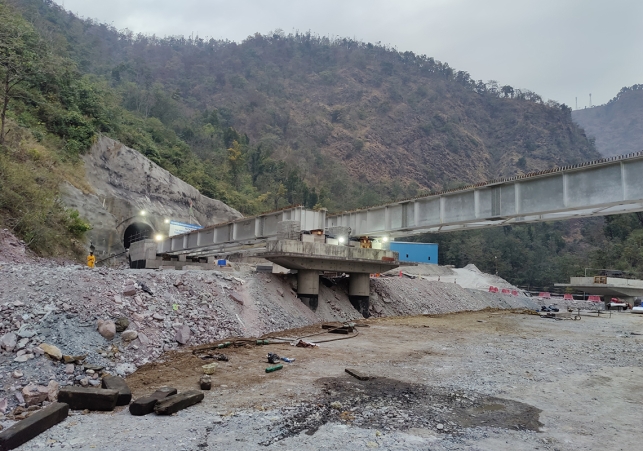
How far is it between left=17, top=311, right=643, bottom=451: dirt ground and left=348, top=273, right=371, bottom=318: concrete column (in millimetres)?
8057

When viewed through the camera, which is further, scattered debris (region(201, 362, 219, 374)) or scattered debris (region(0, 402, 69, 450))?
scattered debris (region(201, 362, 219, 374))


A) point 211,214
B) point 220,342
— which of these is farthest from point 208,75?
point 220,342

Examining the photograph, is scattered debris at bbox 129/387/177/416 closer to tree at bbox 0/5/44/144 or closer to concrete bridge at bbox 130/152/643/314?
concrete bridge at bbox 130/152/643/314

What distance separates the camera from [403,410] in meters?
5.56

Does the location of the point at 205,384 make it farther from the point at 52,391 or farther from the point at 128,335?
the point at 128,335

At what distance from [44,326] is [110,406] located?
2859mm

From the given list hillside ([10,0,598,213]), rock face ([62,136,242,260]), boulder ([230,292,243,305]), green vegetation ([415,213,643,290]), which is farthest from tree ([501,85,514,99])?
boulder ([230,292,243,305])

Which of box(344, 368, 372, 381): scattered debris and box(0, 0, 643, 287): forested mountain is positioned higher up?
box(0, 0, 643, 287): forested mountain

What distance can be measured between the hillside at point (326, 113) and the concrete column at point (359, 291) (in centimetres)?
3903

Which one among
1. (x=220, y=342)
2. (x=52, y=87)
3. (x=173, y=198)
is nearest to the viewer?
(x=220, y=342)

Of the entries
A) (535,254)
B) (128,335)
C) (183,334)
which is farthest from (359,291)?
(535,254)

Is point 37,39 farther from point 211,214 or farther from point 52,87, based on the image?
point 211,214

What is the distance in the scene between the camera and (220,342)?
10469 millimetres

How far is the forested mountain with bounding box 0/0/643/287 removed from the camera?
2330 cm
